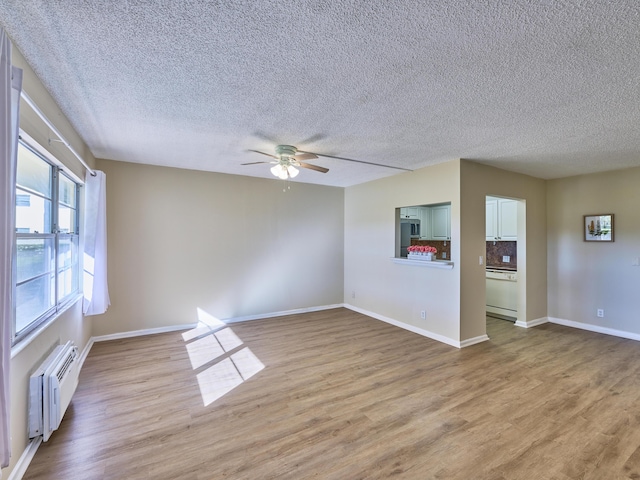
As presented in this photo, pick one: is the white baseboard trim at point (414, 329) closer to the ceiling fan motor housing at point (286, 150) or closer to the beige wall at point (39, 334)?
the ceiling fan motor housing at point (286, 150)

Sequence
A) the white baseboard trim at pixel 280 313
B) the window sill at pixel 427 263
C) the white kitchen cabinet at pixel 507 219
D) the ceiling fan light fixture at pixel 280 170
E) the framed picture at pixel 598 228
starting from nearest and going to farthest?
the ceiling fan light fixture at pixel 280 170
the window sill at pixel 427 263
the framed picture at pixel 598 228
the white baseboard trim at pixel 280 313
the white kitchen cabinet at pixel 507 219

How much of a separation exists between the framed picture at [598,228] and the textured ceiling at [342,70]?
1521 millimetres

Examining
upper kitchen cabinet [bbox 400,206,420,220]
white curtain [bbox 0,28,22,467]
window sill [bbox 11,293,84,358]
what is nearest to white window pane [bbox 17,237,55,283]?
window sill [bbox 11,293,84,358]

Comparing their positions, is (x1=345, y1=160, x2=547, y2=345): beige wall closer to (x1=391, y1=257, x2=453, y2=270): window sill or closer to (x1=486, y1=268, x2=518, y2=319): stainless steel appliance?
(x1=391, y1=257, x2=453, y2=270): window sill

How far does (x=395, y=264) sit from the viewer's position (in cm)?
504

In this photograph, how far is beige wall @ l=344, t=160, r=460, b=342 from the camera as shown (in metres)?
4.07

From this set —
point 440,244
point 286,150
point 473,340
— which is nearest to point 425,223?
point 440,244

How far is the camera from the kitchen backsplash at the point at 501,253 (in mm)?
5809

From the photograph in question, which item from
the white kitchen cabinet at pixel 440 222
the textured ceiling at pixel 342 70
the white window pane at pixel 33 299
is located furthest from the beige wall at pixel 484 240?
the white window pane at pixel 33 299

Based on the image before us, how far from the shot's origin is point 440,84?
2.06 meters

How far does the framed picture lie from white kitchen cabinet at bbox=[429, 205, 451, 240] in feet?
7.15

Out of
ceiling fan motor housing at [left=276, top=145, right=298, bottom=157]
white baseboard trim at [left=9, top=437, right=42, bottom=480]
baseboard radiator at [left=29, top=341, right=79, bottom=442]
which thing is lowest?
white baseboard trim at [left=9, top=437, right=42, bottom=480]

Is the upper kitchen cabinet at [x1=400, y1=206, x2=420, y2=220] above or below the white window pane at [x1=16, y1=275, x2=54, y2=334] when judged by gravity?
above

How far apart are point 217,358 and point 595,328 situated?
222 inches
